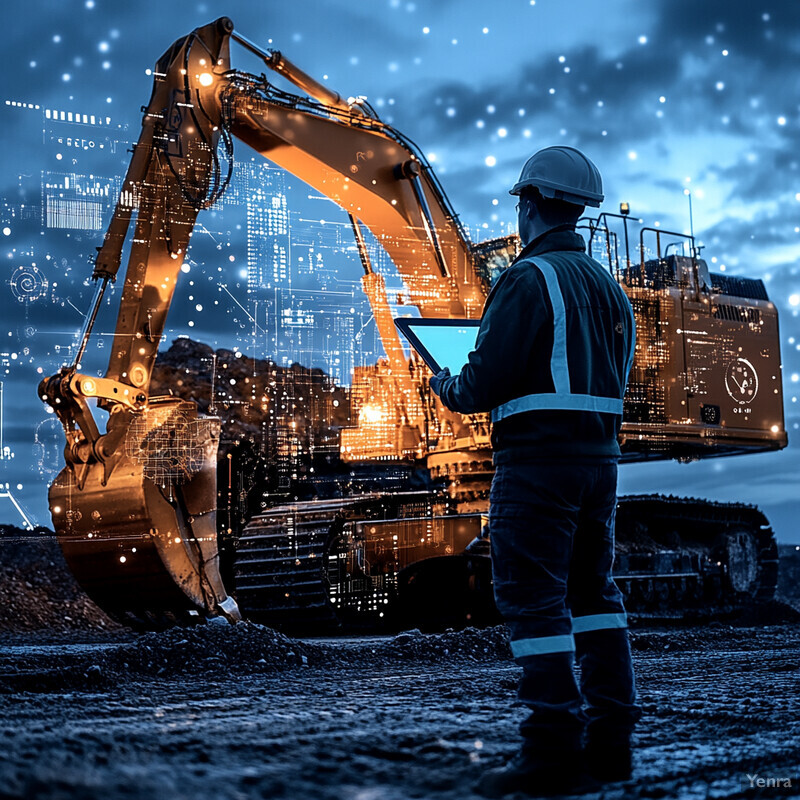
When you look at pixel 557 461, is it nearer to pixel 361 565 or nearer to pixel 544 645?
pixel 544 645

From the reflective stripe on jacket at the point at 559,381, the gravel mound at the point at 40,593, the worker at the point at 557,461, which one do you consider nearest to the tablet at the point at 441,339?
the worker at the point at 557,461

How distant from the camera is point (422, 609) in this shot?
30.7ft

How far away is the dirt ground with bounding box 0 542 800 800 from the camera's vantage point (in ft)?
7.88

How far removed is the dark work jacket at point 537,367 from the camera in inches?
122

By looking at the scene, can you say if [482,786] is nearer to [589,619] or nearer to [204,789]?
[204,789]

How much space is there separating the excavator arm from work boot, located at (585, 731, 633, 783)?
15.6 ft

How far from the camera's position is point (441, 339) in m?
3.53

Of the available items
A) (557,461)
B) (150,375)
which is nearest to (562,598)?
(557,461)

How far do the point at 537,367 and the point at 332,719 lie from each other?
1.46 metres

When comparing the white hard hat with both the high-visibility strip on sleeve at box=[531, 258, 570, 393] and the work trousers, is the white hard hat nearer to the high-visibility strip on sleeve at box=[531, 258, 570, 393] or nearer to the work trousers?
the high-visibility strip on sleeve at box=[531, 258, 570, 393]

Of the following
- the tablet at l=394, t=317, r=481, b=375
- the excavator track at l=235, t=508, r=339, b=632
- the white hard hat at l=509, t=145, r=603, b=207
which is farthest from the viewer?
the excavator track at l=235, t=508, r=339, b=632

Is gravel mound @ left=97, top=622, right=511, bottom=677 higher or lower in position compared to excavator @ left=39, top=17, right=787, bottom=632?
lower

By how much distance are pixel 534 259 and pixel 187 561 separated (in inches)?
194

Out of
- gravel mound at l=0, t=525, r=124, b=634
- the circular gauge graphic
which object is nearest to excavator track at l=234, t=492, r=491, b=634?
gravel mound at l=0, t=525, r=124, b=634
